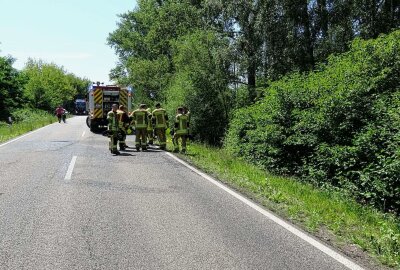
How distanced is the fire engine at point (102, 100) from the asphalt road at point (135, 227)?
642 inches

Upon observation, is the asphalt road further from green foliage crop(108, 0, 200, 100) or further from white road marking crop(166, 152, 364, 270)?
green foliage crop(108, 0, 200, 100)

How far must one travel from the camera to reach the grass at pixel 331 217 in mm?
5035

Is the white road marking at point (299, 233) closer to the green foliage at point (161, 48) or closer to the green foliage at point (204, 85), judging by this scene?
the green foliage at point (204, 85)

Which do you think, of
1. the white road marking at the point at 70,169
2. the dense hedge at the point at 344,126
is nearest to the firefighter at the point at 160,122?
the dense hedge at the point at 344,126

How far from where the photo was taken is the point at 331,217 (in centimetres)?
638

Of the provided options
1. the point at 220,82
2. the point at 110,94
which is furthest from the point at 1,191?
the point at 220,82

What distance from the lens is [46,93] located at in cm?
6209

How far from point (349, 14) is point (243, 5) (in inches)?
243

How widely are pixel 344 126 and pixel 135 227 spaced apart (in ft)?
24.3

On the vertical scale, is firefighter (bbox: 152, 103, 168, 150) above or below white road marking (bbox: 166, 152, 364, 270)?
above

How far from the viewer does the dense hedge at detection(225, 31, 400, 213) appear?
9438mm

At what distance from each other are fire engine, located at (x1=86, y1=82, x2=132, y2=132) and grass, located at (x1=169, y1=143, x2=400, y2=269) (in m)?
17.1

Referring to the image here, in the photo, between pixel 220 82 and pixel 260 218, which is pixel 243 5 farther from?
pixel 260 218

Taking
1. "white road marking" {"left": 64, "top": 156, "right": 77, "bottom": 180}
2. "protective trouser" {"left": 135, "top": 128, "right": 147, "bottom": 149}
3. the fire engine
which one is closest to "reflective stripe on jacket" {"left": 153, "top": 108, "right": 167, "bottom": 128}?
"protective trouser" {"left": 135, "top": 128, "right": 147, "bottom": 149}
